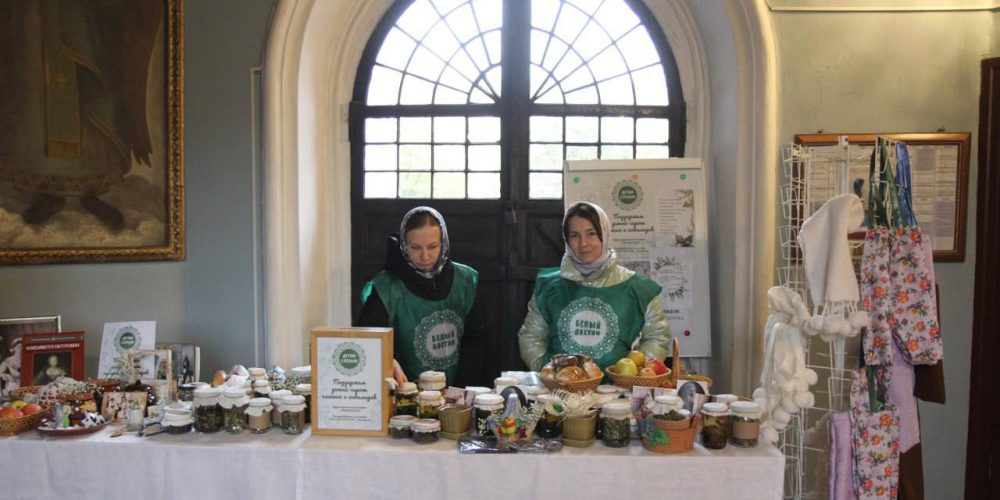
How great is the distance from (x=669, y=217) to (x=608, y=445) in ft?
5.97

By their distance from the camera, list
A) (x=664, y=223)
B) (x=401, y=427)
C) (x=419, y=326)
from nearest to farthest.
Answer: (x=401, y=427)
(x=419, y=326)
(x=664, y=223)

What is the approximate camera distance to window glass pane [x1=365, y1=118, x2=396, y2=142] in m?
4.17

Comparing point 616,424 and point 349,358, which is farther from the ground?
point 349,358

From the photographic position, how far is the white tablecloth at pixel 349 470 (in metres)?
2.15

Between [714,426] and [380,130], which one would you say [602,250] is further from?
[380,130]

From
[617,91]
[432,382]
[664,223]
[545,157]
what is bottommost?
[432,382]

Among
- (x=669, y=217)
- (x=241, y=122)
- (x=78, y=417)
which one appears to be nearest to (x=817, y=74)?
(x=669, y=217)

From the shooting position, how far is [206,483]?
2225 mm

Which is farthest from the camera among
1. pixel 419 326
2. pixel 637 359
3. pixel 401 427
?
pixel 419 326

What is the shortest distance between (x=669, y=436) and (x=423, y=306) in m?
1.47

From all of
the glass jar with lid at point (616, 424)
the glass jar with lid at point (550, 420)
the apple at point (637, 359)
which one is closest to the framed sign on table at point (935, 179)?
the apple at point (637, 359)

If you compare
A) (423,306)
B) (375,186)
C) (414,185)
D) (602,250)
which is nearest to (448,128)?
(414,185)

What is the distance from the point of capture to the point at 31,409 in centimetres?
240

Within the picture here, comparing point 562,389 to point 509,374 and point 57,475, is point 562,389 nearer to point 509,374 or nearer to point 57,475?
point 509,374
